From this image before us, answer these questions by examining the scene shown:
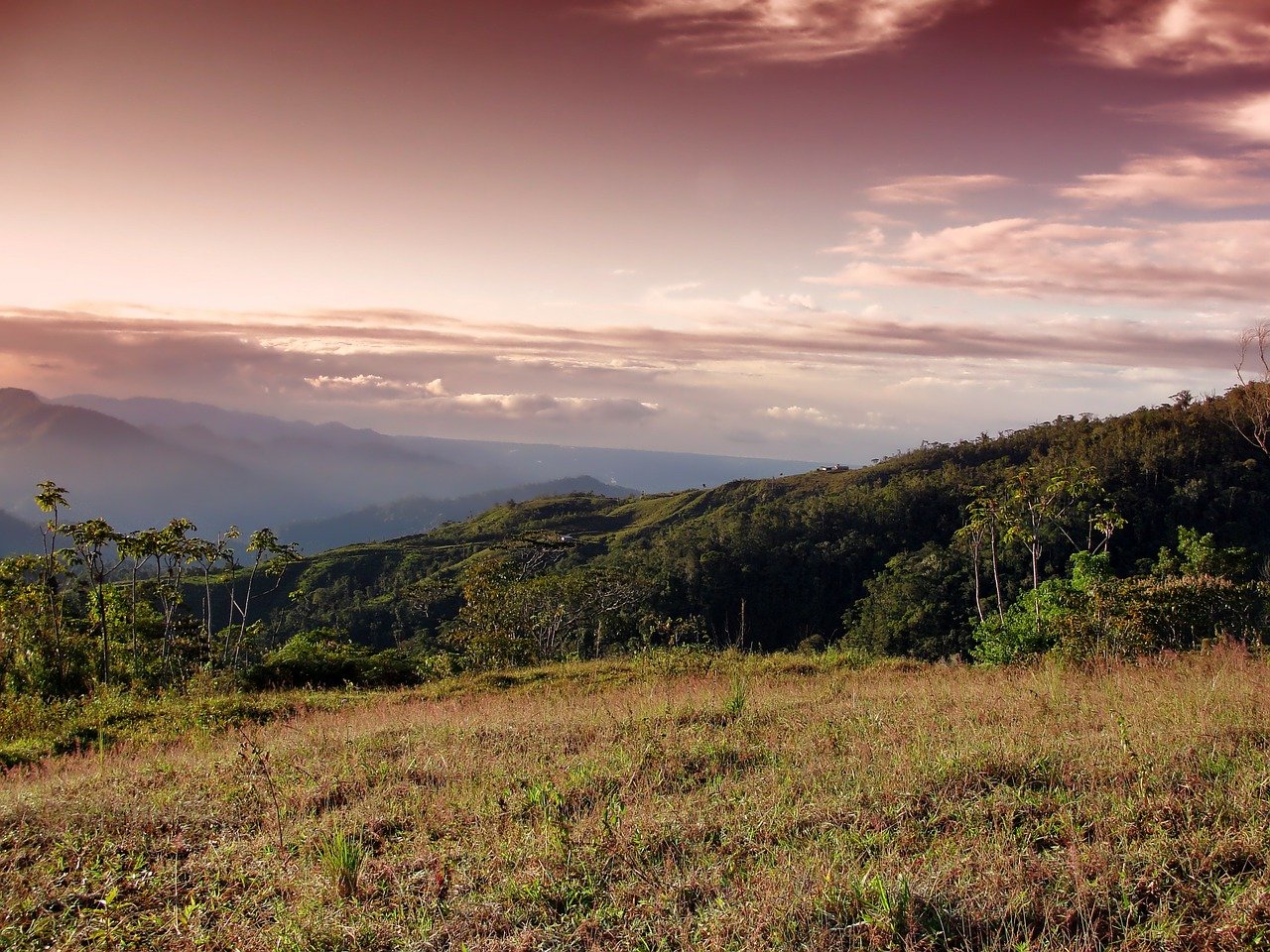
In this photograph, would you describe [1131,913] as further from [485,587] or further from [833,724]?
[485,587]

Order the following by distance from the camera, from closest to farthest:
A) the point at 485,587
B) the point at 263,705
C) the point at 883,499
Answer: the point at 263,705, the point at 485,587, the point at 883,499

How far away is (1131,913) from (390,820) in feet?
13.7

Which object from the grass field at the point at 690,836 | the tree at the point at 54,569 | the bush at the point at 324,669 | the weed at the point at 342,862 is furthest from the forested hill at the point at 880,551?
the weed at the point at 342,862

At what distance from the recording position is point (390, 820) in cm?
491

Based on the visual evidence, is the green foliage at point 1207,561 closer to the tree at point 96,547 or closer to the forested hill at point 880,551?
the tree at point 96,547

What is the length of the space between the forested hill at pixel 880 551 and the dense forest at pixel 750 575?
0.29 metres

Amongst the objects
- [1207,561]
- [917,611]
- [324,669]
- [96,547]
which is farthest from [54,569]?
[917,611]

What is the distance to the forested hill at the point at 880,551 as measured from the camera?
58.9m

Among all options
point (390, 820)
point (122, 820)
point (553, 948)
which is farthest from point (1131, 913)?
point (122, 820)

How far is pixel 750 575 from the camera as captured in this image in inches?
2847

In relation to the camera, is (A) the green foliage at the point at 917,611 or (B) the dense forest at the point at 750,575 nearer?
(B) the dense forest at the point at 750,575

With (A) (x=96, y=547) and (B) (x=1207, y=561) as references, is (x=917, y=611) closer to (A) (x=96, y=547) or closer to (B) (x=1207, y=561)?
(B) (x=1207, y=561)

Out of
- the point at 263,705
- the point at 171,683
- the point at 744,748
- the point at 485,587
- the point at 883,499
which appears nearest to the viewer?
the point at 744,748

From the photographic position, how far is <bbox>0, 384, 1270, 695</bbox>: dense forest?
16062mm
